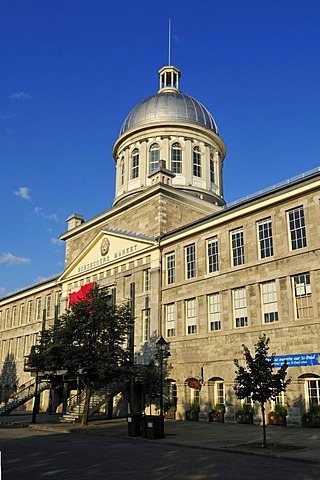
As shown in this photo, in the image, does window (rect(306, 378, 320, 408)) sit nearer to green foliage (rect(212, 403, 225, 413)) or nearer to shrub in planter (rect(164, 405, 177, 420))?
green foliage (rect(212, 403, 225, 413))

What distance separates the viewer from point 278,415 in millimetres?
23359

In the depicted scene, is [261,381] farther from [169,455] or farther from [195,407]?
[195,407]

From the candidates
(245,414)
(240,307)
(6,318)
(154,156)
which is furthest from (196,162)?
(6,318)

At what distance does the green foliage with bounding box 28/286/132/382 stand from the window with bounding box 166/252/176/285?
4.84m

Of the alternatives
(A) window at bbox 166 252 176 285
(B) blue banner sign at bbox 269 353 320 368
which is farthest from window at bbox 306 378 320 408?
(A) window at bbox 166 252 176 285

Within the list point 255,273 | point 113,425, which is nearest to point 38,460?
point 113,425

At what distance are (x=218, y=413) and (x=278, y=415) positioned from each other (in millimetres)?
3979

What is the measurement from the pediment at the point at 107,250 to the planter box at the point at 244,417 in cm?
1255

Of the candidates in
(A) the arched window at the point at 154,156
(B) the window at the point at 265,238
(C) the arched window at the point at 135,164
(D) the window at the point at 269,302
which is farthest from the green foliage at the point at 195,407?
(C) the arched window at the point at 135,164

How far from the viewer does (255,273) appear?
26266 mm

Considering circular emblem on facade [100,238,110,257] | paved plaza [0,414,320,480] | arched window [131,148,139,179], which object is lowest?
paved plaza [0,414,320,480]

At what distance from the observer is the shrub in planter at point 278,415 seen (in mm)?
23219

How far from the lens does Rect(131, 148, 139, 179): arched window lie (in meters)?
44.0

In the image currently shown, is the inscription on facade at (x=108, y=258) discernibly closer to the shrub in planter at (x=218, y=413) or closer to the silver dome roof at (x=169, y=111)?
the shrub in planter at (x=218, y=413)
